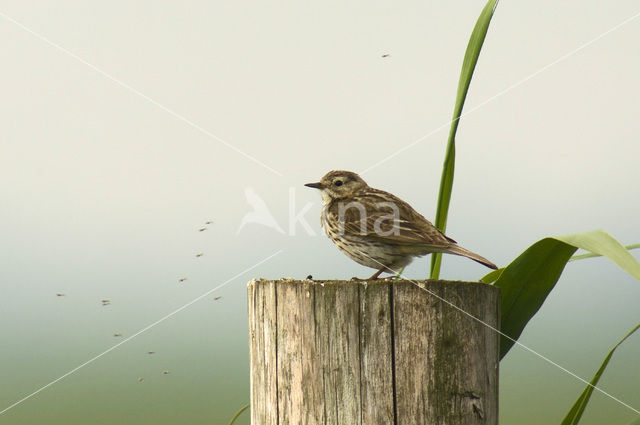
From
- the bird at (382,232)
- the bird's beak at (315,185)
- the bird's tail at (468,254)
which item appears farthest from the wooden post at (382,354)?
the bird's beak at (315,185)

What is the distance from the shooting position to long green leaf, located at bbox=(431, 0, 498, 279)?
4.01m

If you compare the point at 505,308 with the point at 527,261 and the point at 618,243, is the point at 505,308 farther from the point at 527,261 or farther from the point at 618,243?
the point at 618,243

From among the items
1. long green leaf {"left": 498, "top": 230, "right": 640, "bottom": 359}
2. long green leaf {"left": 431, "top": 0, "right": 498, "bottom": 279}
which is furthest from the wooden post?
long green leaf {"left": 431, "top": 0, "right": 498, "bottom": 279}

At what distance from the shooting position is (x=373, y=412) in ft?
9.24

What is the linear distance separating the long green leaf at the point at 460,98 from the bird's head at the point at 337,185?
0.95m

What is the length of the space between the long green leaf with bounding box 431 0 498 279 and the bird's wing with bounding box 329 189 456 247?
0.15 metres

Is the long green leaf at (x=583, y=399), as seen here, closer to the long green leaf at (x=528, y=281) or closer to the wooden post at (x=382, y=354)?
the long green leaf at (x=528, y=281)

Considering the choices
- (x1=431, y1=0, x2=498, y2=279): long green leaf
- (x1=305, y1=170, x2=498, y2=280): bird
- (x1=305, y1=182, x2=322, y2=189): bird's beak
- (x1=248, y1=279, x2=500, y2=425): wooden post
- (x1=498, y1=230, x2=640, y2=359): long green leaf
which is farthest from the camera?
(x1=305, y1=182, x2=322, y2=189): bird's beak

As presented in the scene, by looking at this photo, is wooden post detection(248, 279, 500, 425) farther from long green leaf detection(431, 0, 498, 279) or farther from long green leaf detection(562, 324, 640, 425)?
long green leaf detection(431, 0, 498, 279)

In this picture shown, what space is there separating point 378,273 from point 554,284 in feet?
3.70

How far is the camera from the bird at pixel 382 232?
13.6 feet

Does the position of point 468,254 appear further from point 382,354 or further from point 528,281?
point 382,354

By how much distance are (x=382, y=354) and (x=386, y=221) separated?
1698 mm

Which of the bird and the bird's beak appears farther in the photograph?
the bird's beak
